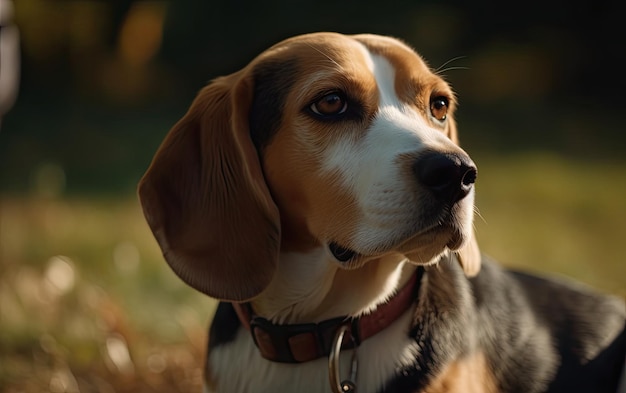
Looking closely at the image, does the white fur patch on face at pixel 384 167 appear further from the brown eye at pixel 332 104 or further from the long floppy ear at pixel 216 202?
the long floppy ear at pixel 216 202

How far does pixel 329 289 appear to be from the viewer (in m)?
3.01

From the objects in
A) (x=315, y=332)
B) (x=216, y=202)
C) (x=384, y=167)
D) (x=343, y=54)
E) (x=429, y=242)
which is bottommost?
(x=315, y=332)

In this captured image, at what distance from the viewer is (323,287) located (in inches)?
118

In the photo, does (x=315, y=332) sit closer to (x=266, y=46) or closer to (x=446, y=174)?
(x=446, y=174)

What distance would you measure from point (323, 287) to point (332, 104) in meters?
0.61

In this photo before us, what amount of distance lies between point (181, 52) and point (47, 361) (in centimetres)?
436

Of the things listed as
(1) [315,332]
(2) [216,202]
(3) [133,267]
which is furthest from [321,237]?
(3) [133,267]

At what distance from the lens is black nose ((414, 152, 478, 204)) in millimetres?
2521

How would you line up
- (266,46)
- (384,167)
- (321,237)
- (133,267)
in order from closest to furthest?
(384,167) → (321,237) → (133,267) → (266,46)

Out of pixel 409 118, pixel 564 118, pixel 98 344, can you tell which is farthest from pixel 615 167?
pixel 409 118

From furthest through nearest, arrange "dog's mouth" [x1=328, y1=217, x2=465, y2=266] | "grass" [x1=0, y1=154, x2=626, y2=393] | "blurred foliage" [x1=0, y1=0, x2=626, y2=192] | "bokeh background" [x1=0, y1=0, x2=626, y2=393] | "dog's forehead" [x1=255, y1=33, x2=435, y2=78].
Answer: "blurred foliage" [x1=0, y1=0, x2=626, y2=192] → "bokeh background" [x1=0, y1=0, x2=626, y2=393] → "grass" [x1=0, y1=154, x2=626, y2=393] → "dog's forehead" [x1=255, y1=33, x2=435, y2=78] → "dog's mouth" [x1=328, y1=217, x2=465, y2=266]

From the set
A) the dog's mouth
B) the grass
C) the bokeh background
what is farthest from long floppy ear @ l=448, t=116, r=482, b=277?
the bokeh background

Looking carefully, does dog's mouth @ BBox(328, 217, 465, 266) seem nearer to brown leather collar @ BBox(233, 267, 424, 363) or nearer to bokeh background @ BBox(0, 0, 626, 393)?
brown leather collar @ BBox(233, 267, 424, 363)

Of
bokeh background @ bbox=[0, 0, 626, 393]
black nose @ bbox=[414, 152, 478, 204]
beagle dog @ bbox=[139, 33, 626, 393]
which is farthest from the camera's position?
bokeh background @ bbox=[0, 0, 626, 393]
